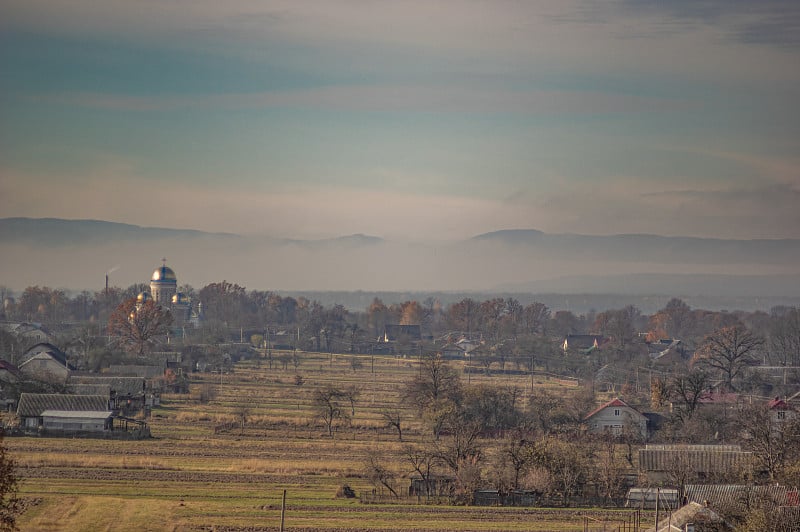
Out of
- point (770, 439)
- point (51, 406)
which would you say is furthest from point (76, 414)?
point (770, 439)

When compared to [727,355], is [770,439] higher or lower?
lower

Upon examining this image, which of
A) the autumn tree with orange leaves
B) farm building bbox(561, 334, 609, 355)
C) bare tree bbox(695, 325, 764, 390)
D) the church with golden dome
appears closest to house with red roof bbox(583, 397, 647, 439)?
bare tree bbox(695, 325, 764, 390)

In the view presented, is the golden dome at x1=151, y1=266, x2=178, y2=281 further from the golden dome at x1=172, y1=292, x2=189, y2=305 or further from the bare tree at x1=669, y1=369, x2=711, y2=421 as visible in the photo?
the bare tree at x1=669, y1=369, x2=711, y2=421

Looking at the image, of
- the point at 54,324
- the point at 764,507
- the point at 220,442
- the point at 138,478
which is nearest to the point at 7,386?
the point at 220,442

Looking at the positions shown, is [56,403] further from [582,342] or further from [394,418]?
[582,342]

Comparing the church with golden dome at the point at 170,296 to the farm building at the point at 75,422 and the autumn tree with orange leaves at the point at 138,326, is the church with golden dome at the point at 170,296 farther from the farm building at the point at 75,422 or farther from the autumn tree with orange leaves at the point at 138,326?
the farm building at the point at 75,422

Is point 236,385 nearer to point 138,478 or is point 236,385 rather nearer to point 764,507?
point 138,478
